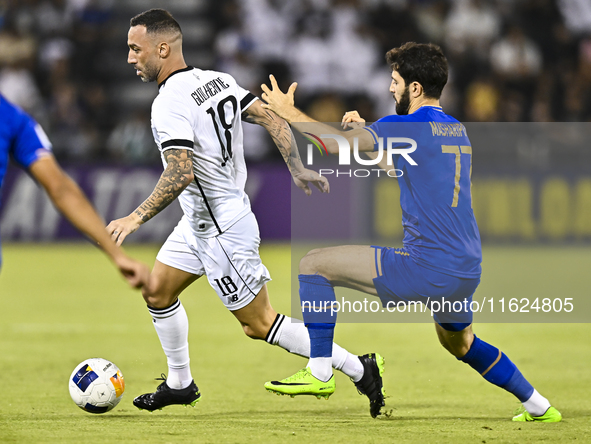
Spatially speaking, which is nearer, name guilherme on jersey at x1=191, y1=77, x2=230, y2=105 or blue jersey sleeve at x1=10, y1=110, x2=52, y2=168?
blue jersey sleeve at x1=10, y1=110, x2=52, y2=168

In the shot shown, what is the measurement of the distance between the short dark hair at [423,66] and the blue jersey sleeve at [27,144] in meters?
2.36

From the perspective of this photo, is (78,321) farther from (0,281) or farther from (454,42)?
(454,42)

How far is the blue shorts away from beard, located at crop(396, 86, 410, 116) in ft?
2.76

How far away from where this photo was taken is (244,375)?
6.99 metres

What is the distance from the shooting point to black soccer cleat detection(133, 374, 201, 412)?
5.66 meters

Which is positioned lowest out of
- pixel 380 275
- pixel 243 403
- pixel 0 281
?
pixel 0 281

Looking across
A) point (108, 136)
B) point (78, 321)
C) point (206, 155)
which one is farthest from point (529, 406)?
point (108, 136)

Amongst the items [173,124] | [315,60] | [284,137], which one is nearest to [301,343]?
[284,137]

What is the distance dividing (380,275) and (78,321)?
17.7 ft

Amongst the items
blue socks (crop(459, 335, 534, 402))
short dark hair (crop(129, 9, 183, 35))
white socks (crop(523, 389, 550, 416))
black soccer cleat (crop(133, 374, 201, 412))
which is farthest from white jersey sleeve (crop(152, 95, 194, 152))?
white socks (crop(523, 389, 550, 416))

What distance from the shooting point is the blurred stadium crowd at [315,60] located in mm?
16625

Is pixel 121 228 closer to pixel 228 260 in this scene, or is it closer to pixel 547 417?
pixel 228 260

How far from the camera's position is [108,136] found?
16.7 meters

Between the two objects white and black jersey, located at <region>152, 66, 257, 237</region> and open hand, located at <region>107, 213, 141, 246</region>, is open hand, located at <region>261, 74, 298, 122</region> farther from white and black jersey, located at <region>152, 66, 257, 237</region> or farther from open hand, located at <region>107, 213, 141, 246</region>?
open hand, located at <region>107, 213, 141, 246</region>
